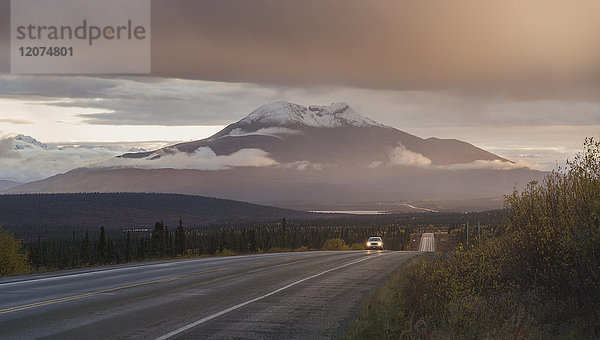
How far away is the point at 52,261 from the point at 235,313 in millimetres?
85087

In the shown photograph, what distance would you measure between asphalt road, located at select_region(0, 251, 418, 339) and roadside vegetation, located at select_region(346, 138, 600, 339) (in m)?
1.50

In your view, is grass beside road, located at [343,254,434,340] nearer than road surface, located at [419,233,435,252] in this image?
Yes

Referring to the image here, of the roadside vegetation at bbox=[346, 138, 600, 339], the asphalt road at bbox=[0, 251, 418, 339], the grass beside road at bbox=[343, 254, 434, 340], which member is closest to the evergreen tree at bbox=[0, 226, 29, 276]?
the asphalt road at bbox=[0, 251, 418, 339]

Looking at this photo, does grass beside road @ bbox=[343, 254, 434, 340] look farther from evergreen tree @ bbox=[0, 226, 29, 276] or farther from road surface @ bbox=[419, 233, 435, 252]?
road surface @ bbox=[419, 233, 435, 252]

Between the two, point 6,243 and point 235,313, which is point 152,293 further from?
point 6,243

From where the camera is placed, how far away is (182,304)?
47.4 ft

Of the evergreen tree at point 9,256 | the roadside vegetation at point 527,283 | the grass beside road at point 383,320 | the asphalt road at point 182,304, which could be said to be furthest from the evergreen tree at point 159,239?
the roadside vegetation at point 527,283

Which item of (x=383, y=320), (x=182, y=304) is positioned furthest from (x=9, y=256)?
(x=383, y=320)

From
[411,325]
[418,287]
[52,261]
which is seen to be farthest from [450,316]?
[52,261]

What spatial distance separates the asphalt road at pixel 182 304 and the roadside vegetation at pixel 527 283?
1505mm

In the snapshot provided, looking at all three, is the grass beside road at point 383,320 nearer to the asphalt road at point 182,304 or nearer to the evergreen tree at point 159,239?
the asphalt road at point 182,304

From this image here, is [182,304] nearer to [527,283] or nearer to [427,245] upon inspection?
[527,283]

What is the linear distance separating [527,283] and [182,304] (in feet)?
28.8

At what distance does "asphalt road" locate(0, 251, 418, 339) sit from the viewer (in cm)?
1142
